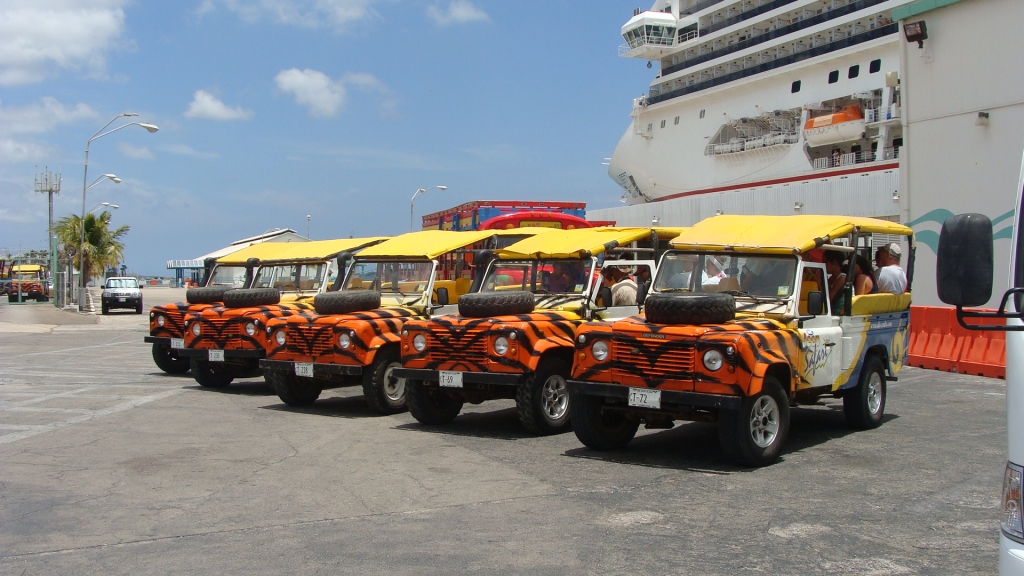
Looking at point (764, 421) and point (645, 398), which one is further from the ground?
point (645, 398)

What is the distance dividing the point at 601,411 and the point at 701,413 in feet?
3.43

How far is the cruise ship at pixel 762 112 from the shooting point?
3328 cm

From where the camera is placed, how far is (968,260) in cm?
347

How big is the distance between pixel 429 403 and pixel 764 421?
376cm

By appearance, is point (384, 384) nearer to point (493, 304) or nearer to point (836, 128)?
point (493, 304)

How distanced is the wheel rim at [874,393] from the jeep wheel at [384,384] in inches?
201

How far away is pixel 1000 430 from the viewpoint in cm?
907

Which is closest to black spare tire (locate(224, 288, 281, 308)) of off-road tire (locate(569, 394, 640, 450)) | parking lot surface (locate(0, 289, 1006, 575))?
parking lot surface (locate(0, 289, 1006, 575))

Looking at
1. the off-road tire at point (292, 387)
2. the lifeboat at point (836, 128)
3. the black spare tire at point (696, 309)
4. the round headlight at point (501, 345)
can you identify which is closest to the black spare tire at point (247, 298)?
the off-road tire at point (292, 387)

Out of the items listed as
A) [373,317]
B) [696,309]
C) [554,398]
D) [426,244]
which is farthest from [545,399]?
[426,244]

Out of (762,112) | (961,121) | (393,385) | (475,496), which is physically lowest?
(475,496)

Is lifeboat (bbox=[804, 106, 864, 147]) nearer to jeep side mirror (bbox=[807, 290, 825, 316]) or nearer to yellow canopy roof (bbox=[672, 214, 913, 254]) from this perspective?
yellow canopy roof (bbox=[672, 214, 913, 254])

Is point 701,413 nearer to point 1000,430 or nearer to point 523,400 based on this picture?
point 523,400

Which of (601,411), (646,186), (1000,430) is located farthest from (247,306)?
(646,186)
